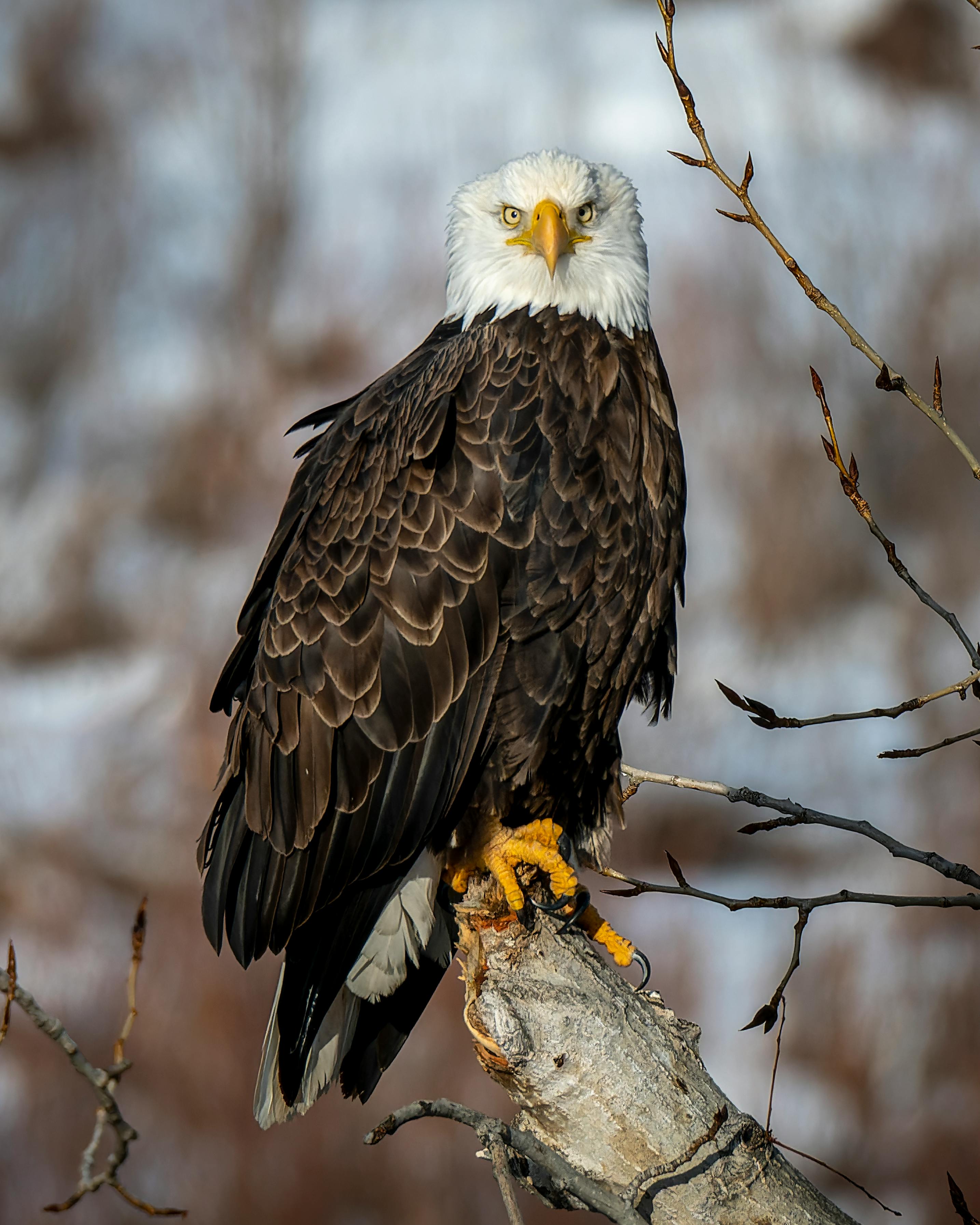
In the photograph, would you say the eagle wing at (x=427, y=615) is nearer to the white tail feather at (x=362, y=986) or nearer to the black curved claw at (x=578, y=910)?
the white tail feather at (x=362, y=986)

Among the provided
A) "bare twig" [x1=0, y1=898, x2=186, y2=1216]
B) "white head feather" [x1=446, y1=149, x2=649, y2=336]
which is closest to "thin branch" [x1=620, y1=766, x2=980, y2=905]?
"bare twig" [x1=0, y1=898, x2=186, y2=1216]

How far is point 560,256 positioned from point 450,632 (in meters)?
0.73

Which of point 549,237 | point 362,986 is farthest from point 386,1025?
point 549,237

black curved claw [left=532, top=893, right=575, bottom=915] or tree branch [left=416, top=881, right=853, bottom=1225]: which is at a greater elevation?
black curved claw [left=532, top=893, right=575, bottom=915]

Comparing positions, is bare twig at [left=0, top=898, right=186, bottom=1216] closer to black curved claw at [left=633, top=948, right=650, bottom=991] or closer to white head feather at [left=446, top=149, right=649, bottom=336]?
black curved claw at [left=633, top=948, right=650, bottom=991]

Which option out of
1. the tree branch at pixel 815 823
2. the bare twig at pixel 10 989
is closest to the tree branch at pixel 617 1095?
the tree branch at pixel 815 823

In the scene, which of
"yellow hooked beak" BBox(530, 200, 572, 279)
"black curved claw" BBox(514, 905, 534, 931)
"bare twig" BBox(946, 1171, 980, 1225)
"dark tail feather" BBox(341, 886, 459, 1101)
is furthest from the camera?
"dark tail feather" BBox(341, 886, 459, 1101)

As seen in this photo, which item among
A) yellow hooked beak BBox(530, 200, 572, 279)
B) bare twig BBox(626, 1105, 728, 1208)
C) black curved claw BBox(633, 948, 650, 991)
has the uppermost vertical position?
yellow hooked beak BBox(530, 200, 572, 279)

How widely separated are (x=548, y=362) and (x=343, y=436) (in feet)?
1.34

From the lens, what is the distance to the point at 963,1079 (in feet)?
12.3

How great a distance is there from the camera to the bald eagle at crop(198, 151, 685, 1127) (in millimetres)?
1806

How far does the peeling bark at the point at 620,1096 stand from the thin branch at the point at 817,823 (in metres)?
0.36

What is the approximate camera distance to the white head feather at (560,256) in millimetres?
1980

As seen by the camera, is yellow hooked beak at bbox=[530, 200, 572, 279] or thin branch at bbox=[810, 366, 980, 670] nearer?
thin branch at bbox=[810, 366, 980, 670]
